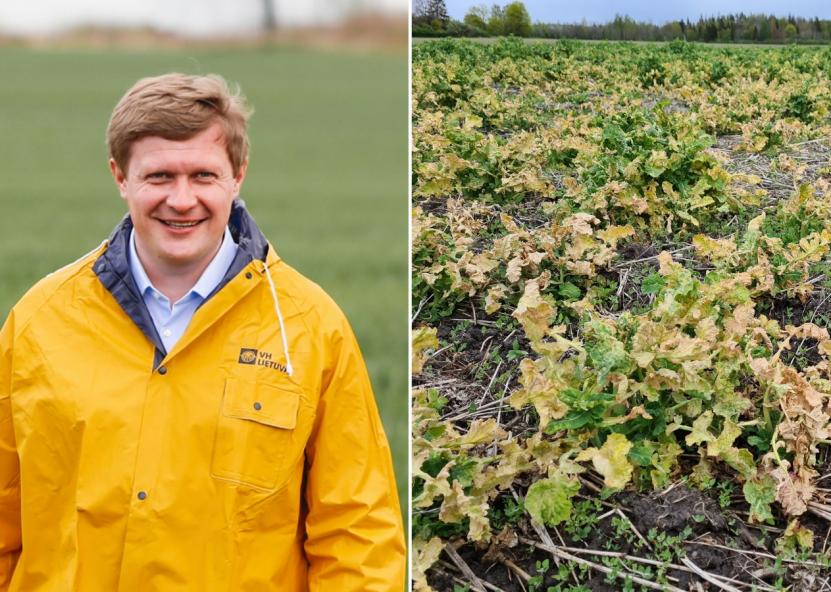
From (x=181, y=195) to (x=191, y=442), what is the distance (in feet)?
1.26

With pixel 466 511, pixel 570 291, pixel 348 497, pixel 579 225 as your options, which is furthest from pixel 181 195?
pixel 579 225

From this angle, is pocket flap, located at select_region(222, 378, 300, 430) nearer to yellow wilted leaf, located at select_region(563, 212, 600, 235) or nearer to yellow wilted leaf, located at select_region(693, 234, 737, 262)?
yellow wilted leaf, located at select_region(563, 212, 600, 235)

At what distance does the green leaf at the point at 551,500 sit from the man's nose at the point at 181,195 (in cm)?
102

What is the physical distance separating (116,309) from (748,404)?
5.21 ft

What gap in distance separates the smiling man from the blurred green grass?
346 millimetres

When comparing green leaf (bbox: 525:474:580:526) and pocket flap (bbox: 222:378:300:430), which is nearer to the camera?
pocket flap (bbox: 222:378:300:430)

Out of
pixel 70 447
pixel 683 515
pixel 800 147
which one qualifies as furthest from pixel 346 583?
pixel 800 147

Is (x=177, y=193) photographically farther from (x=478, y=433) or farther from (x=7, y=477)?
(x=478, y=433)

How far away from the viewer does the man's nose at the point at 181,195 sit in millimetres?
1475

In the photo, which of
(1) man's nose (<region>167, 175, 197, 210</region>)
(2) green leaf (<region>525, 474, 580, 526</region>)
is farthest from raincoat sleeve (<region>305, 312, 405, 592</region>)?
(2) green leaf (<region>525, 474, 580, 526</region>)

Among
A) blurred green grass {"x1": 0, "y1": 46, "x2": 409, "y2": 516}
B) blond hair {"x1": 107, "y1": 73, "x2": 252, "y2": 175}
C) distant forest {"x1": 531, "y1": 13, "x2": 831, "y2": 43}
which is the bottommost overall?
blurred green grass {"x1": 0, "y1": 46, "x2": 409, "y2": 516}

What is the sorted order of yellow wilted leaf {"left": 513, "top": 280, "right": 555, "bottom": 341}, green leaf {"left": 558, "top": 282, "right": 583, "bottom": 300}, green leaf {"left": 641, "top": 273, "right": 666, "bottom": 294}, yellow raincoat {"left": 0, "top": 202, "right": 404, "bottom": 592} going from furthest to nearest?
green leaf {"left": 558, "top": 282, "right": 583, "bottom": 300} → green leaf {"left": 641, "top": 273, "right": 666, "bottom": 294} → yellow wilted leaf {"left": 513, "top": 280, "right": 555, "bottom": 341} → yellow raincoat {"left": 0, "top": 202, "right": 404, "bottom": 592}

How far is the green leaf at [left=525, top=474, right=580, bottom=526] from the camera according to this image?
2039mm

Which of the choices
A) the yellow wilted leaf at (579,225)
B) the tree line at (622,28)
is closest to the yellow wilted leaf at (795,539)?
the yellow wilted leaf at (579,225)
